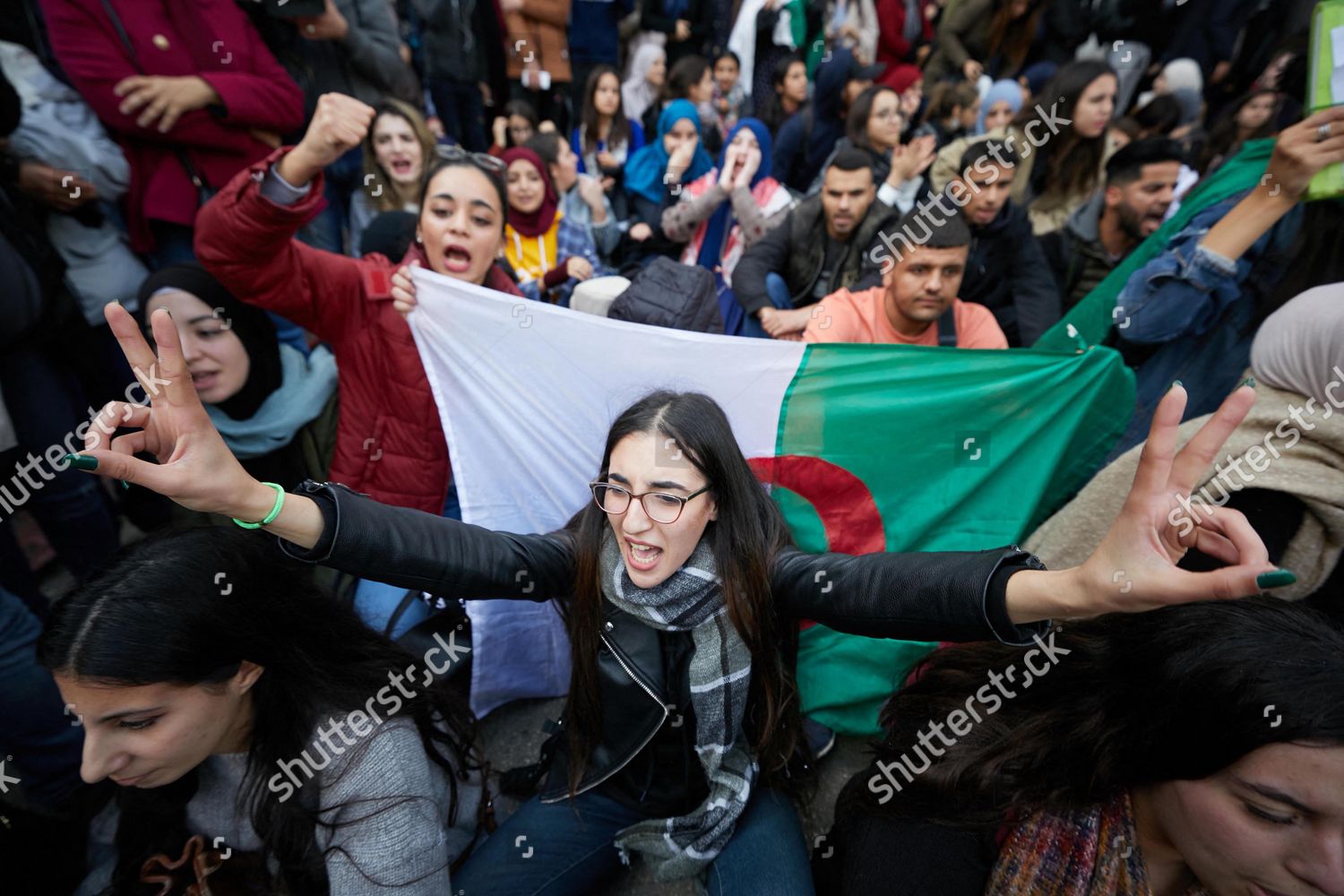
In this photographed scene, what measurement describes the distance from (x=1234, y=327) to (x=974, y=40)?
659 cm

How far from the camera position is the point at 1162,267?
2.57 meters

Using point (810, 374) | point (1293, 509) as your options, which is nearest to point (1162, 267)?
point (1293, 509)

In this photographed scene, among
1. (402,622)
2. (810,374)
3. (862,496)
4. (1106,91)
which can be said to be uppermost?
(1106,91)

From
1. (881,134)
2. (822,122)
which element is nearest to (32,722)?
(881,134)

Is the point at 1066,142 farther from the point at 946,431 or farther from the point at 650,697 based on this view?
the point at 650,697

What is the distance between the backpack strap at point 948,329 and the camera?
3088 mm

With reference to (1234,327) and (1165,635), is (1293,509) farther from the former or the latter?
(1234,327)

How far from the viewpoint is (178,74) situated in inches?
121

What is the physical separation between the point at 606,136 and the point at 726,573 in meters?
5.42

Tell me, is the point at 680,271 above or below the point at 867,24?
below

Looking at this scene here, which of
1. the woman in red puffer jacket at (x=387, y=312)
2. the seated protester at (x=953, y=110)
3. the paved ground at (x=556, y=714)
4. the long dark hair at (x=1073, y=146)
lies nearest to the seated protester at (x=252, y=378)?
the woman in red puffer jacket at (x=387, y=312)

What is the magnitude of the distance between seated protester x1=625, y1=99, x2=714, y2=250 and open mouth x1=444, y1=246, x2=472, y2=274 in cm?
278

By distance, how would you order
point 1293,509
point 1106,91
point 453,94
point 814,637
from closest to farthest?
1. point 1293,509
2. point 814,637
3. point 1106,91
4. point 453,94

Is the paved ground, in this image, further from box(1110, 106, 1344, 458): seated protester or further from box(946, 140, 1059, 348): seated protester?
box(946, 140, 1059, 348): seated protester
